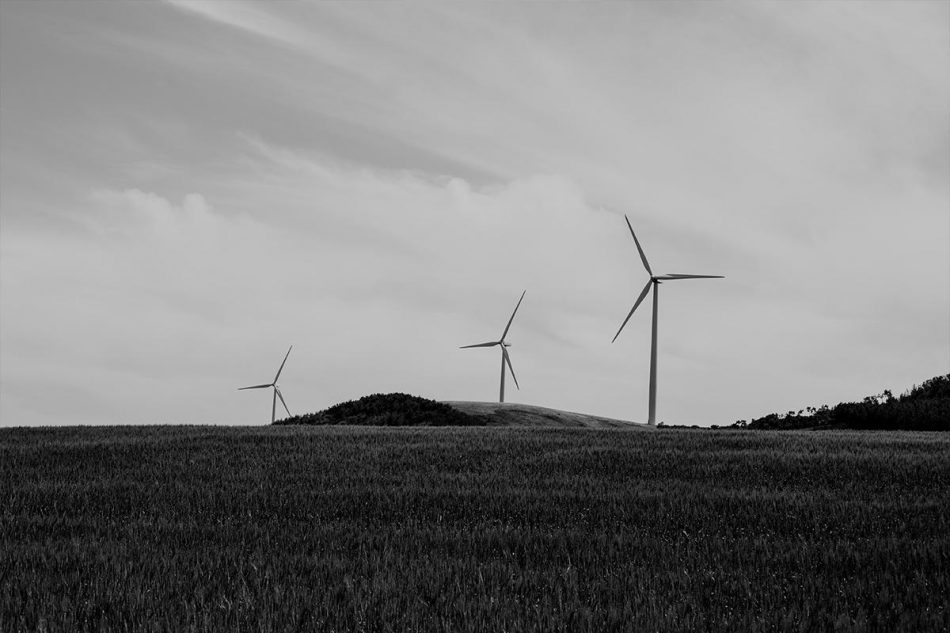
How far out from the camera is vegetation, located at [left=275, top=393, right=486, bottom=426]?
1426 inches

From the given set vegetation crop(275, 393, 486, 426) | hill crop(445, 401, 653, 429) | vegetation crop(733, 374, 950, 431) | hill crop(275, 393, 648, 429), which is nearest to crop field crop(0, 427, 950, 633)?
vegetation crop(733, 374, 950, 431)

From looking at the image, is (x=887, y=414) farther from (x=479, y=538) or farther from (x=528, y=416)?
(x=479, y=538)

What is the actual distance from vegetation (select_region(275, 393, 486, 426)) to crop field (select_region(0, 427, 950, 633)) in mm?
18060

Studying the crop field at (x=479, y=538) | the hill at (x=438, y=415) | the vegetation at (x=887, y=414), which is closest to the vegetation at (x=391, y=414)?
the hill at (x=438, y=415)

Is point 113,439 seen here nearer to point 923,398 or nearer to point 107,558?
point 107,558

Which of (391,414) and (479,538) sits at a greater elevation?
(391,414)

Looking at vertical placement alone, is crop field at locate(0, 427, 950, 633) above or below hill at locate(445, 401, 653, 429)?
below

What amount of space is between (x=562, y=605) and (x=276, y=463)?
10379 millimetres

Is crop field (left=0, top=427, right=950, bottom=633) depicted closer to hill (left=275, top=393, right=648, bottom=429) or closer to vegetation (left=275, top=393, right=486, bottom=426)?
hill (left=275, top=393, right=648, bottom=429)

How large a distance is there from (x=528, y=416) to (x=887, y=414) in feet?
45.4

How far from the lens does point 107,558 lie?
8.19m

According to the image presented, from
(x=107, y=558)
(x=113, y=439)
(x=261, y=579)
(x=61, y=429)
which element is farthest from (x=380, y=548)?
(x=61, y=429)

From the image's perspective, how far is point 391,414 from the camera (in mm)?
37688

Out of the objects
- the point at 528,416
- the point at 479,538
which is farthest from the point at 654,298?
the point at 479,538
